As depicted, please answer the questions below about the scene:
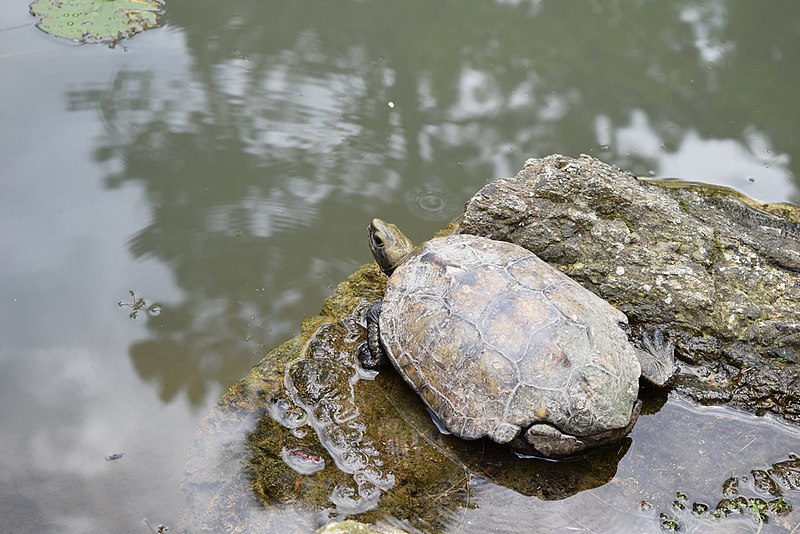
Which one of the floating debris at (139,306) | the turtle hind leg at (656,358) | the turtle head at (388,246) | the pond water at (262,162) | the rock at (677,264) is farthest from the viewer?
the floating debris at (139,306)

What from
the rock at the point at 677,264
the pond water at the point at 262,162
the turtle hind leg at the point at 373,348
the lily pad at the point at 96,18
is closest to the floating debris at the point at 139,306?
the pond water at the point at 262,162

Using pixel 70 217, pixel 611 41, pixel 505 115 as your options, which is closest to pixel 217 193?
pixel 70 217

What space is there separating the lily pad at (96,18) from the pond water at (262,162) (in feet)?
0.51

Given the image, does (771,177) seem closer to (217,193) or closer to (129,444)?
(217,193)

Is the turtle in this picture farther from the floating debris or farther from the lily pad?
the lily pad

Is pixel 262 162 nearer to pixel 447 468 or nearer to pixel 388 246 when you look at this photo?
pixel 388 246

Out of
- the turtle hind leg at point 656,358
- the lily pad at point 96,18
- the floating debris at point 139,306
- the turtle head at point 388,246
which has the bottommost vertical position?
the floating debris at point 139,306

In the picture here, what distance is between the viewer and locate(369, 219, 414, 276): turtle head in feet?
13.0

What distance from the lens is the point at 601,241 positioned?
378 centimetres

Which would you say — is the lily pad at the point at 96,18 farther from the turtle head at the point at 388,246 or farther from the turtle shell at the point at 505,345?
the turtle shell at the point at 505,345

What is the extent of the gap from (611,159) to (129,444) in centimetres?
413

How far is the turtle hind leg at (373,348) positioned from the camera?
3.62 metres

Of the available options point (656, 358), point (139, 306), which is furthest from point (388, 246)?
point (139, 306)

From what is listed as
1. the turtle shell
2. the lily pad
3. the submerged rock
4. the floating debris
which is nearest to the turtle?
the turtle shell
